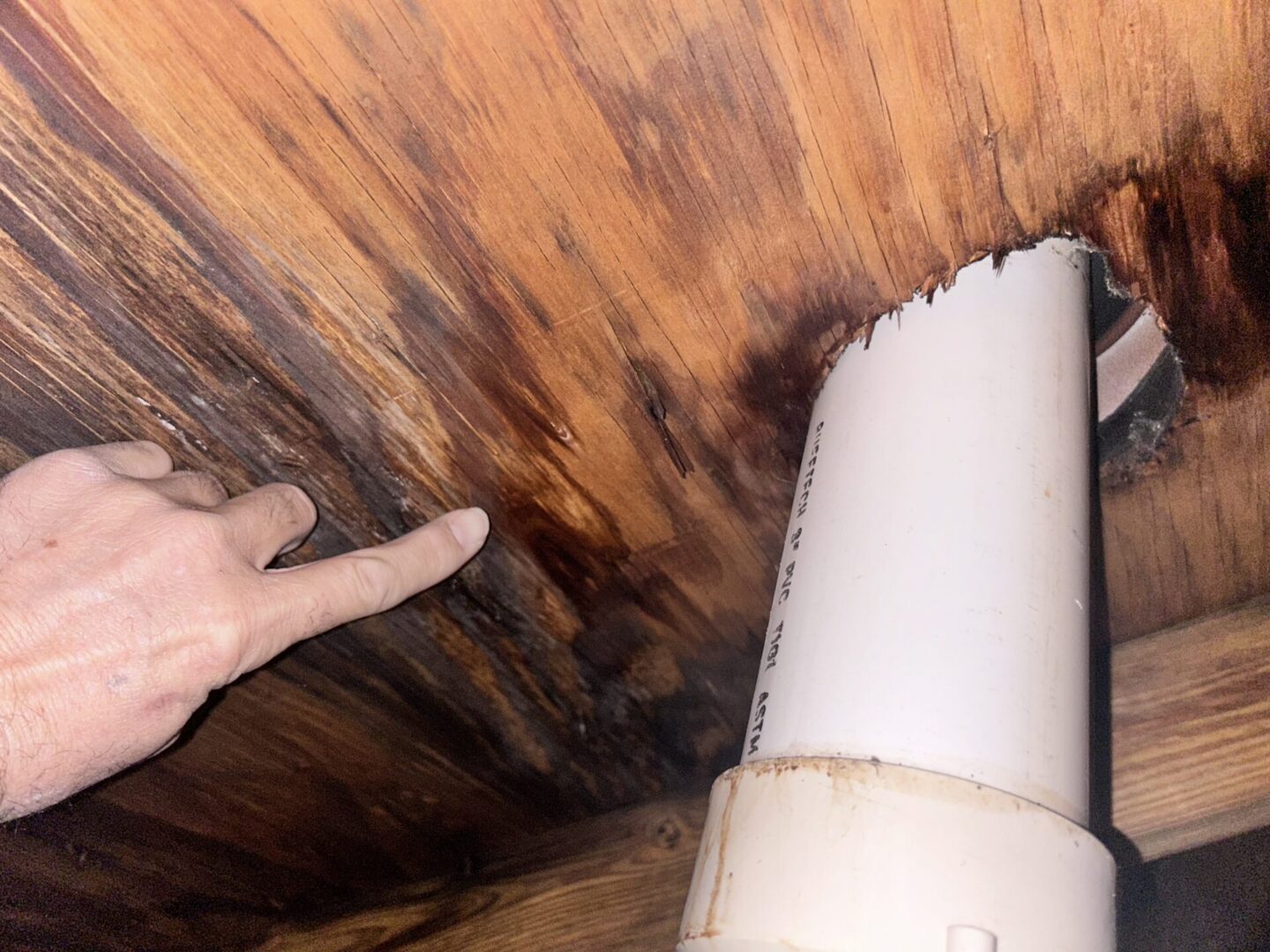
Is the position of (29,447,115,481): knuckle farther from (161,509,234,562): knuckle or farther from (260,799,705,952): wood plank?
(260,799,705,952): wood plank

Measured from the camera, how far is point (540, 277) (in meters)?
0.84

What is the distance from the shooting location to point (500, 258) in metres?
0.82

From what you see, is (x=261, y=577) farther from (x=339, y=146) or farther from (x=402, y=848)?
(x=402, y=848)

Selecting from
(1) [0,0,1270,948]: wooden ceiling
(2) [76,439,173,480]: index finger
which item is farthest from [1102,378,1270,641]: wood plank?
(2) [76,439,173,480]: index finger

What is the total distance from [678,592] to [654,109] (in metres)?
0.62

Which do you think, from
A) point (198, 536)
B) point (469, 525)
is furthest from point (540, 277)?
point (198, 536)

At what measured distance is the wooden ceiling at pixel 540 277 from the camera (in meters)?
0.68

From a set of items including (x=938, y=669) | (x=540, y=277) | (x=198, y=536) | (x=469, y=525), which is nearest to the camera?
(x=938, y=669)

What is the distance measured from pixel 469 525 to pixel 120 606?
0.36m

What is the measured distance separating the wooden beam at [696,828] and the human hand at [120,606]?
516 millimetres

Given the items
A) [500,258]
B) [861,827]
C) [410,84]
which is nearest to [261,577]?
[500,258]

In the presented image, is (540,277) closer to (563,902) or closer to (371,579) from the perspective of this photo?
(371,579)

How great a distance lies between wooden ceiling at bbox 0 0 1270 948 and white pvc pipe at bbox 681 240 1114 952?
0.37ft

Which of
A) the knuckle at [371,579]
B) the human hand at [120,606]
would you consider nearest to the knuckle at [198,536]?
the human hand at [120,606]
